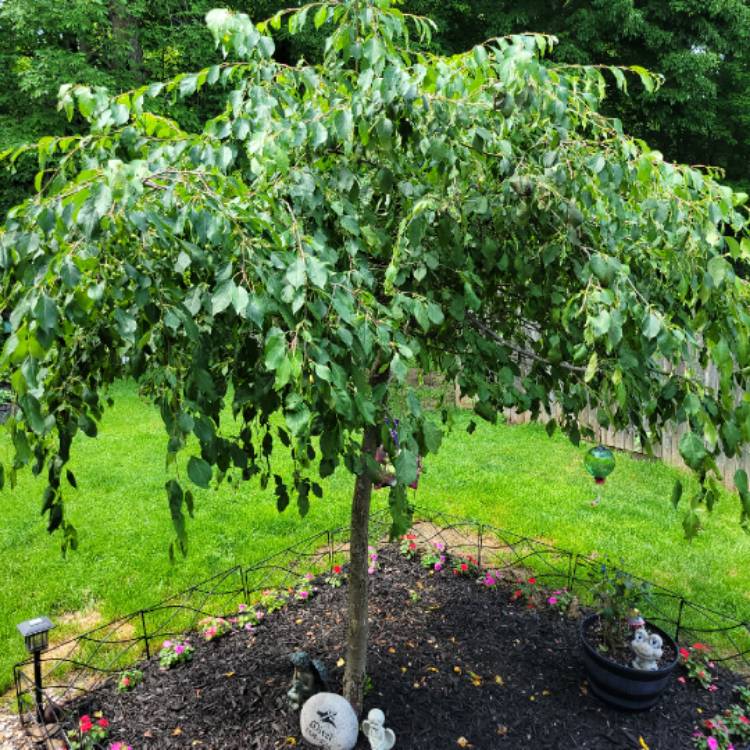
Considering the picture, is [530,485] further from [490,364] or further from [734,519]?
[490,364]

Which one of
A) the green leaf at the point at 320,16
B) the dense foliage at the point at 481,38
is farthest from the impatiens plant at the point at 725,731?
the dense foliage at the point at 481,38

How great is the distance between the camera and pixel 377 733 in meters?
2.42

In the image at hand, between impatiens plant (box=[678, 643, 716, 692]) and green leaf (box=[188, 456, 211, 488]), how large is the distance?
2.66 meters

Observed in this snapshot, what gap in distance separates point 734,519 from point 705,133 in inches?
363

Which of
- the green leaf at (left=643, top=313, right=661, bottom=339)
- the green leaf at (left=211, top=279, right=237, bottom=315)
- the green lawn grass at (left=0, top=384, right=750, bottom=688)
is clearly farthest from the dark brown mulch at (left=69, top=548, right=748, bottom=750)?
the green leaf at (left=211, top=279, right=237, bottom=315)

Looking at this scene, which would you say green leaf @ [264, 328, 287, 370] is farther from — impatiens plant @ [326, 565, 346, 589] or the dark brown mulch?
impatiens plant @ [326, 565, 346, 589]

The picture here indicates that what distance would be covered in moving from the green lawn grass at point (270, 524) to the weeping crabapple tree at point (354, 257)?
233 centimetres

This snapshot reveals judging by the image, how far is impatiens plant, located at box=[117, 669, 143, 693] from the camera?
295 centimetres

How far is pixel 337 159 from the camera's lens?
2.04 meters

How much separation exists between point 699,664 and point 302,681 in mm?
1940

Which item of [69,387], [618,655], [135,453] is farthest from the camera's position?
[135,453]

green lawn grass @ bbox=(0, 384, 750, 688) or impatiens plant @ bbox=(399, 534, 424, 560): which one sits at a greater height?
impatiens plant @ bbox=(399, 534, 424, 560)

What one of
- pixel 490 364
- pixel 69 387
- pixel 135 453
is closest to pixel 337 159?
pixel 490 364

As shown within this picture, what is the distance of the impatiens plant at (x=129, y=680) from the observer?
2.95 meters
